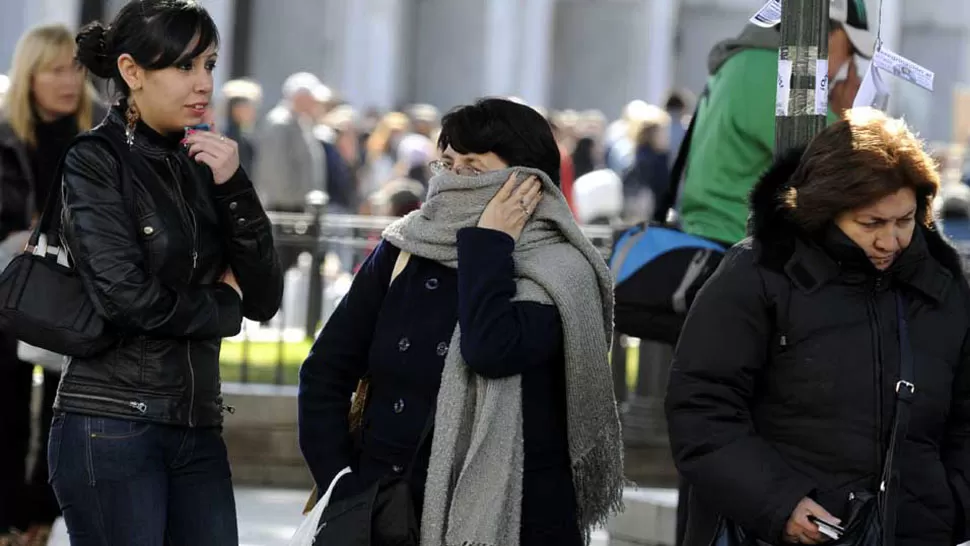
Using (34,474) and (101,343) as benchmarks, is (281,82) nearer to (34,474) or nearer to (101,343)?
(34,474)

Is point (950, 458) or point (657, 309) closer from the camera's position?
point (950, 458)

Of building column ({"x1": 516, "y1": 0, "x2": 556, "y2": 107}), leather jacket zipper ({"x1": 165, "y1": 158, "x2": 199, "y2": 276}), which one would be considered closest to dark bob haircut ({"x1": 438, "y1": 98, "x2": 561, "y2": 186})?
leather jacket zipper ({"x1": 165, "y1": 158, "x2": 199, "y2": 276})

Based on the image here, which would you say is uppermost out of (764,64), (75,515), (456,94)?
(764,64)

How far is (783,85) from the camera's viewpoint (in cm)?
574

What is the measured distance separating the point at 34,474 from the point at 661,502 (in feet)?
7.47

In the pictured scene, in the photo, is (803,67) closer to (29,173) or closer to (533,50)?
(29,173)

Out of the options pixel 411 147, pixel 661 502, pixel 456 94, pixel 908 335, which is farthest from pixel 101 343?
pixel 456 94

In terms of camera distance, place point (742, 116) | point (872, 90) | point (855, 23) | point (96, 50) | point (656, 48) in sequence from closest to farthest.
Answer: point (96, 50) < point (872, 90) < point (855, 23) < point (742, 116) < point (656, 48)

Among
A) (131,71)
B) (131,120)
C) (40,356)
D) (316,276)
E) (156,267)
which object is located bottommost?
(316,276)

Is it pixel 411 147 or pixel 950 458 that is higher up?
pixel 950 458

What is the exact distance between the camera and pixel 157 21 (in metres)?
5.27

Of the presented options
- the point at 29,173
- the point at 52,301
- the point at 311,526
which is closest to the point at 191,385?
the point at 52,301

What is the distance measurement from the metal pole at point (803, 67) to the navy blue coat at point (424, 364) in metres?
1.02

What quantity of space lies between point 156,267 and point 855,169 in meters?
1.68
